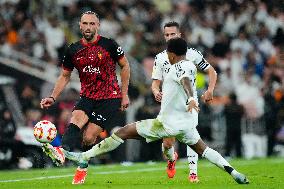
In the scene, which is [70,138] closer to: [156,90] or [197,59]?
[156,90]

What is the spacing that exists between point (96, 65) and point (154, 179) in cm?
231

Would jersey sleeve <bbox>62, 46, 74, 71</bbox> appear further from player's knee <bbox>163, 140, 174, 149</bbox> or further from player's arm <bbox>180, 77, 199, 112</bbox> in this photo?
player's arm <bbox>180, 77, 199, 112</bbox>

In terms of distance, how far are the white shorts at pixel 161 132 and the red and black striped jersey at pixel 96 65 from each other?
4.37 ft

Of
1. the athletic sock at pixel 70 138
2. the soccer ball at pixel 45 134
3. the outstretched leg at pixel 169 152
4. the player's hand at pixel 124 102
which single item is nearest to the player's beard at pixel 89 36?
the player's hand at pixel 124 102

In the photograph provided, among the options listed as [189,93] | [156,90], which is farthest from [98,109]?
[189,93]

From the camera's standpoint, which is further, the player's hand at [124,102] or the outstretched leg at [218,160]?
the player's hand at [124,102]

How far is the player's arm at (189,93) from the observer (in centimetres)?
1162

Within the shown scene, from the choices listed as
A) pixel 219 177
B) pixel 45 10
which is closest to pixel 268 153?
pixel 45 10

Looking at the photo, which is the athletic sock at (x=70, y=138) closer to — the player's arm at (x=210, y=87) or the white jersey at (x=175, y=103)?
the white jersey at (x=175, y=103)

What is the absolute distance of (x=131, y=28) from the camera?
26.3 m

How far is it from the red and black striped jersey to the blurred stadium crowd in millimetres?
7857

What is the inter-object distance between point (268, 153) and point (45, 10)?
7398mm

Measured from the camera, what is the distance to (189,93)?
11.8 metres

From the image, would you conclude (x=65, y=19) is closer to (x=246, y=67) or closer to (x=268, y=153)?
(x=246, y=67)
